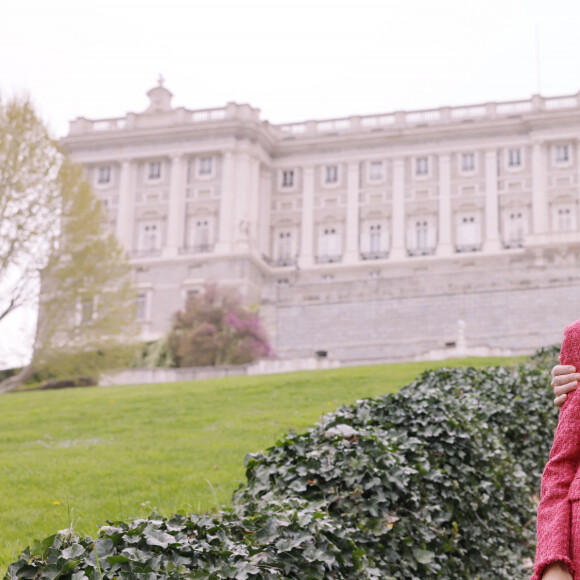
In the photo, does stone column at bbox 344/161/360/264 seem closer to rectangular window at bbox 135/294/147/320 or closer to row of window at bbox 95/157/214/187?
row of window at bbox 95/157/214/187

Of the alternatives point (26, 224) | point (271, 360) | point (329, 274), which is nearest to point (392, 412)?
point (26, 224)

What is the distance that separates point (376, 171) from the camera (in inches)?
2240

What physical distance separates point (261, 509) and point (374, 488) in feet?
2.48

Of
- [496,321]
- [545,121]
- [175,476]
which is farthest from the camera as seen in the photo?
[545,121]

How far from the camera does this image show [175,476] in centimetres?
794

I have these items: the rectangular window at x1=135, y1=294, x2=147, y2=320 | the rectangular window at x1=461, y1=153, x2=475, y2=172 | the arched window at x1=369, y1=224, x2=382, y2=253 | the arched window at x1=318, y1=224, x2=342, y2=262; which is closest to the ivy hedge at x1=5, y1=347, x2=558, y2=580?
the rectangular window at x1=135, y1=294, x2=147, y2=320

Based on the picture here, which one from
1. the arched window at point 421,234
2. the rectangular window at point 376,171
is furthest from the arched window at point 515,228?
the rectangular window at point 376,171

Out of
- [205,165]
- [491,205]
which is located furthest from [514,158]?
[205,165]

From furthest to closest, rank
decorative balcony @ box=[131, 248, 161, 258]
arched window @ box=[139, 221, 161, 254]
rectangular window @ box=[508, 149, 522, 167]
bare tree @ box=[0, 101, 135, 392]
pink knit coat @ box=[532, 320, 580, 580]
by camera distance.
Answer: arched window @ box=[139, 221, 161, 254], rectangular window @ box=[508, 149, 522, 167], decorative balcony @ box=[131, 248, 161, 258], bare tree @ box=[0, 101, 135, 392], pink knit coat @ box=[532, 320, 580, 580]

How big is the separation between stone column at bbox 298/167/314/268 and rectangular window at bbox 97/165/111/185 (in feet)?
40.7

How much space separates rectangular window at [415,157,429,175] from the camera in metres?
56.2

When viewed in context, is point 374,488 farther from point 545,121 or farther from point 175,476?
point 545,121

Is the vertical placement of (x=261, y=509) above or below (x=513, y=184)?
below

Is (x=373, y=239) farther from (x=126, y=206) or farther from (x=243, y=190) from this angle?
(x=126, y=206)
